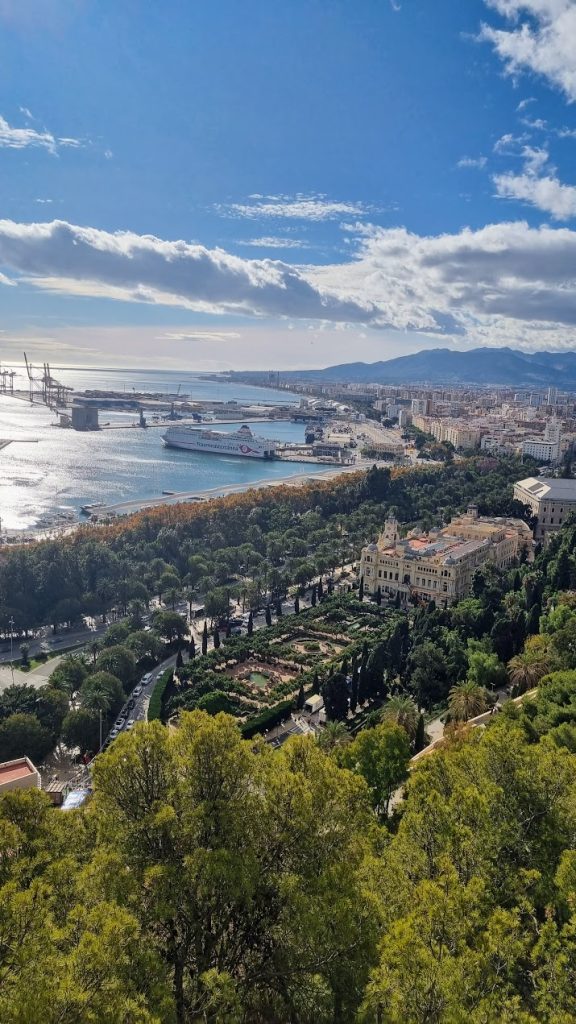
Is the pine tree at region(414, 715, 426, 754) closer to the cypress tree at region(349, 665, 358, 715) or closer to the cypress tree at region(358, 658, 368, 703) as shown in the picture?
the cypress tree at region(349, 665, 358, 715)

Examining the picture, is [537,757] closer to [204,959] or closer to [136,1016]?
[204,959]

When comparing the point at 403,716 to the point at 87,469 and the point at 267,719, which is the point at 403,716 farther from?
the point at 87,469

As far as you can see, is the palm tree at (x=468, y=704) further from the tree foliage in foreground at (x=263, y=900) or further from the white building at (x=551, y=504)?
the white building at (x=551, y=504)

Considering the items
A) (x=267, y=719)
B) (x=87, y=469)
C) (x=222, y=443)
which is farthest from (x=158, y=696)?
(x=222, y=443)

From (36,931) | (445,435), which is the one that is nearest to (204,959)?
(36,931)

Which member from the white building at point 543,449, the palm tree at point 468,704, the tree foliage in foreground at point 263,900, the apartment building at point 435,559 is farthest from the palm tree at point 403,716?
the white building at point 543,449
